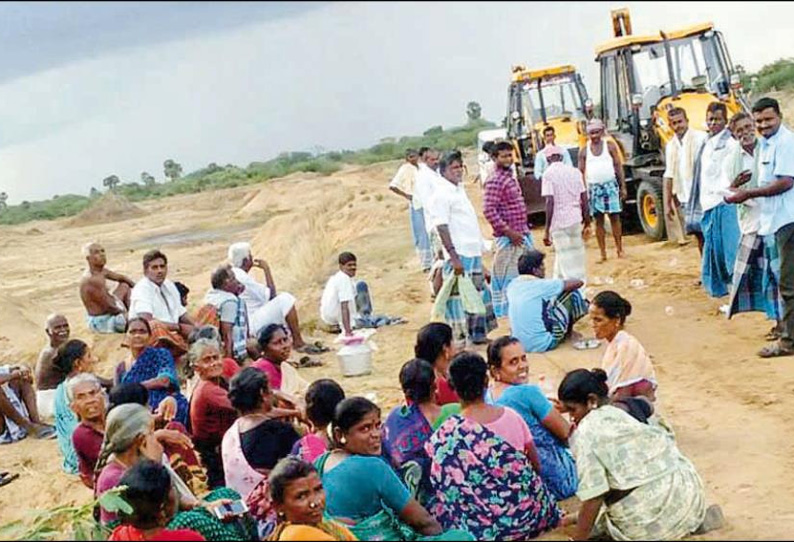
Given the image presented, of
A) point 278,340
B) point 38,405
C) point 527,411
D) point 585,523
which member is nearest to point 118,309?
point 38,405

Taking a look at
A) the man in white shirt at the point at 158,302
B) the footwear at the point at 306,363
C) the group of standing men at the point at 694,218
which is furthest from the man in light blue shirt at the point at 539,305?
the man in white shirt at the point at 158,302

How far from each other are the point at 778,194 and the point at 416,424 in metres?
3.65

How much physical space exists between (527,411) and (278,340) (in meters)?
1.77

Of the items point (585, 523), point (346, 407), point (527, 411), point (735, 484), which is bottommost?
point (735, 484)

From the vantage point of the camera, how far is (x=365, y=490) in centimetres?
389

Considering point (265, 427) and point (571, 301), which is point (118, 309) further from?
point (265, 427)

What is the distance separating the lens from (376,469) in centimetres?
390

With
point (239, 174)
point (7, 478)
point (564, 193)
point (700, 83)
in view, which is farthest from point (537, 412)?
point (239, 174)

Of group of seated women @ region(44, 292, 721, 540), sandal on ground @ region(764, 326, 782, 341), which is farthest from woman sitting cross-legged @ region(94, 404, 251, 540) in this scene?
sandal on ground @ region(764, 326, 782, 341)

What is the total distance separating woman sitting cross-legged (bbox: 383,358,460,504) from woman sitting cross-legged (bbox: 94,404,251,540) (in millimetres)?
745

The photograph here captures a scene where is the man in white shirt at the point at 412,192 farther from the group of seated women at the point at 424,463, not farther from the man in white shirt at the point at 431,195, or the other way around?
the group of seated women at the point at 424,463

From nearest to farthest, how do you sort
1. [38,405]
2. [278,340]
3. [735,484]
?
1. [735,484]
2. [278,340]
3. [38,405]

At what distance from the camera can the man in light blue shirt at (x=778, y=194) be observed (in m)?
6.80

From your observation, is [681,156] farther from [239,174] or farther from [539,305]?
[239,174]
